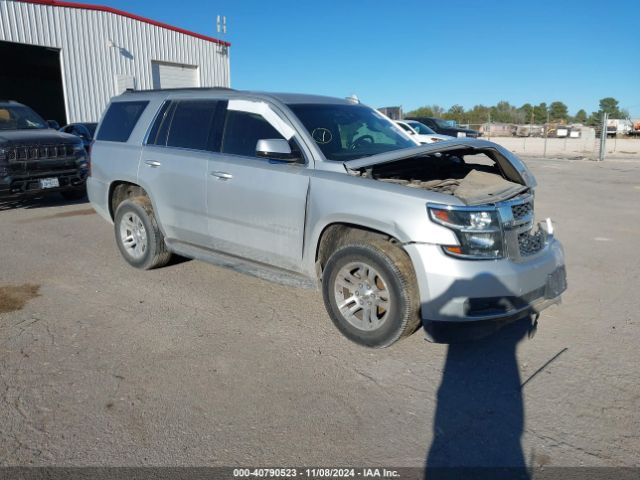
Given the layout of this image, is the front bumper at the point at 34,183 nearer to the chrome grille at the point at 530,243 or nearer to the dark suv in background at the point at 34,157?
the dark suv in background at the point at 34,157

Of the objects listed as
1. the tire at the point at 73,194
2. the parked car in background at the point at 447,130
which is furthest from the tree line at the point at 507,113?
the tire at the point at 73,194

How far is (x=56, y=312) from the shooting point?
179 inches

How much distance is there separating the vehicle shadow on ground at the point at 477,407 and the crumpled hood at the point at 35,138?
8529 millimetres

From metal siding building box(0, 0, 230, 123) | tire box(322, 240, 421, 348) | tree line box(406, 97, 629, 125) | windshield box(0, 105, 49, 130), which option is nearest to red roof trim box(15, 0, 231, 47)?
metal siding building box(0, 0, 230, 123)

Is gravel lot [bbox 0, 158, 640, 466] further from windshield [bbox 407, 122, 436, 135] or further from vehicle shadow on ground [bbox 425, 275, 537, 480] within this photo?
windshield [bbox 407, 122, 436, 135]

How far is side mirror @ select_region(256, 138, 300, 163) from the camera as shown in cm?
395

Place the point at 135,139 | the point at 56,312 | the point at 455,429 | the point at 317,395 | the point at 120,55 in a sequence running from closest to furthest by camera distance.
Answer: the point at 455,429
the point at 317,395
the point at 56,312
the point at 135,139
the point at 120,55

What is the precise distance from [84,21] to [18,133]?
11366 millimetres

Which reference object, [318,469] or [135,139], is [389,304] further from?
[135,139]

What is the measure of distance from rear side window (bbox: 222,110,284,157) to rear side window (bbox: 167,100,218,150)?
0.24 metres

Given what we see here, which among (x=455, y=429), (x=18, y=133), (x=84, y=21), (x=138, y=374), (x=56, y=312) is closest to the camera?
(x=455, y=429)

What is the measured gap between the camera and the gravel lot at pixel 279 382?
8.93ft

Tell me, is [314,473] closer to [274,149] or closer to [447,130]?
[274,149]

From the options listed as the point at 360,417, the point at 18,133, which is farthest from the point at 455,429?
the point at 18,133
